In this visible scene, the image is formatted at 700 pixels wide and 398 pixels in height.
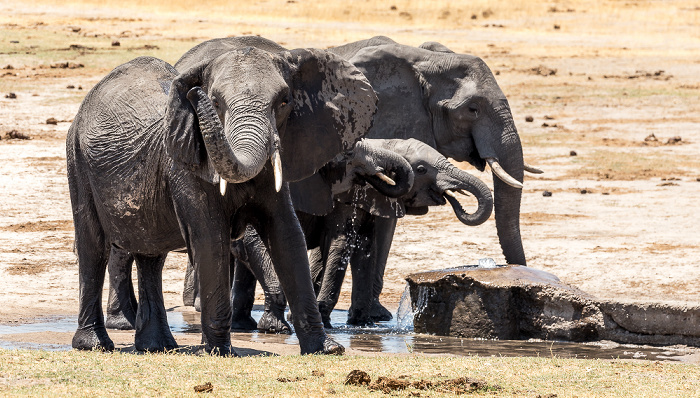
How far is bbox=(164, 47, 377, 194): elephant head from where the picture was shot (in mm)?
6543

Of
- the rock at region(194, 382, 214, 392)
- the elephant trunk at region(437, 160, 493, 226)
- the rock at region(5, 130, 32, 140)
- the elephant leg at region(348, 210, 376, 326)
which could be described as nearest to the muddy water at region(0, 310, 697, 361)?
the elephant leg at region(348, 210, 376, 326)

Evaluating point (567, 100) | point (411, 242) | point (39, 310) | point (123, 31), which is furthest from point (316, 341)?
point (123, 31)

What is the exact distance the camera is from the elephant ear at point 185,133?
704 centimetres

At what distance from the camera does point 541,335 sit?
9.14 meters

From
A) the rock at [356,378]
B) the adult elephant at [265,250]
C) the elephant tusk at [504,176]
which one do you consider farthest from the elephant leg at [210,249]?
the elephant tusk at [504,176]

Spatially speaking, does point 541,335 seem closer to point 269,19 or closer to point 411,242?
point 411,242

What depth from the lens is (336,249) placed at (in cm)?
1041

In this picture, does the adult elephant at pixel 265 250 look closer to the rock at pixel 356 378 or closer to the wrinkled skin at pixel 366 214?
the wrinkled skin at pixel 366 214

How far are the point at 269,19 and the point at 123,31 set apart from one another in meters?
7.23

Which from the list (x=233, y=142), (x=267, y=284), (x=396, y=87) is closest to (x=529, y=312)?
(x=267, y=284)

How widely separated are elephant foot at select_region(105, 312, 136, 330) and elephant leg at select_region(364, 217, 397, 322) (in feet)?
6.73

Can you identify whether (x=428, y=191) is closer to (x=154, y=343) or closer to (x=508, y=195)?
(x=508, y=195)

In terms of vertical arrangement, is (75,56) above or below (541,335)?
above

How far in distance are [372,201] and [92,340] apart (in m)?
3.01
